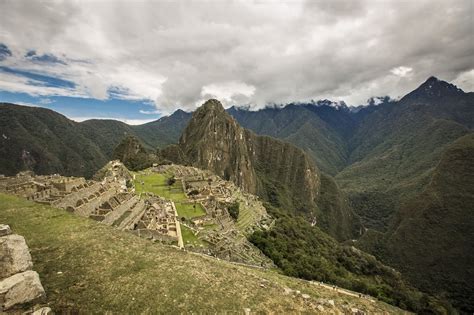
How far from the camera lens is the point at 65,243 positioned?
14.5 m

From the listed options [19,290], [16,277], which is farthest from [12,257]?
[19,290]

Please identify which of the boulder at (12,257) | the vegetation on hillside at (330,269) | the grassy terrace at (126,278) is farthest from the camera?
the vegetation on hillside at (330,269)

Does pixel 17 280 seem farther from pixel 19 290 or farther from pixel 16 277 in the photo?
pixel 19 290

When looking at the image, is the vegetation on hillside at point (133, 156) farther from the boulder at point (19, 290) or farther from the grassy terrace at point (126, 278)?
the boulder at point (19, 290)

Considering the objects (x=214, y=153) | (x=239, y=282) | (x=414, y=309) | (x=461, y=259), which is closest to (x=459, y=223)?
(x=461, y=259)

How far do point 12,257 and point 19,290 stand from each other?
1551 mm

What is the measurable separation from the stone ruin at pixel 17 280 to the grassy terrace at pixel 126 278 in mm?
780

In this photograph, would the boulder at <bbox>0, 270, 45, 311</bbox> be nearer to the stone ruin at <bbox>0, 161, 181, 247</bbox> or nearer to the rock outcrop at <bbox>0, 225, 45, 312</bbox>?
the rock outcrop at <bbox>0, 225, 45, 312</bbox>

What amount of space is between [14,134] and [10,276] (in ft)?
823

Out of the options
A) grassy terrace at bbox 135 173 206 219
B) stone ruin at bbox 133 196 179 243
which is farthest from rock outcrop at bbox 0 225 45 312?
grassy terrace at bbox 135 173 206 219

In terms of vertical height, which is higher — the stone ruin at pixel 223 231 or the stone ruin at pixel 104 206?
the stone ruin at pixel 104 206

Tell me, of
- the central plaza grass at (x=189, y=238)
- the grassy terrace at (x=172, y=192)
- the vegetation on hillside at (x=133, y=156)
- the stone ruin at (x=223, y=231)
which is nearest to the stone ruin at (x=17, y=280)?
the stone ruin at (x=223, y=231)

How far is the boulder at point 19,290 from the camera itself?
8.59m

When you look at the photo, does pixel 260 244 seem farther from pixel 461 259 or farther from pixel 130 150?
pixel 461 259
